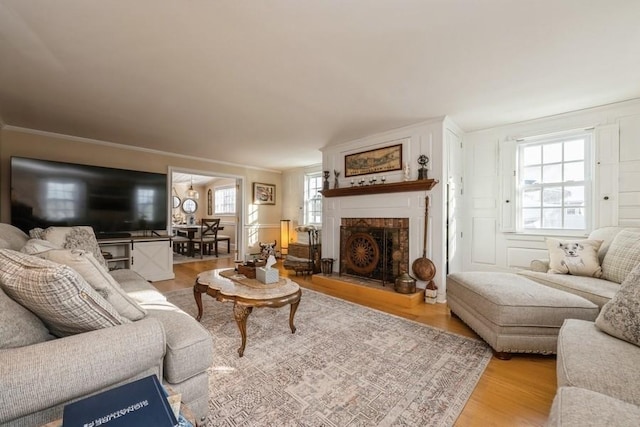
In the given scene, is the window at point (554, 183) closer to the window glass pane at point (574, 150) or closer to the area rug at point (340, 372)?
the window glass pane at point (574, 150)

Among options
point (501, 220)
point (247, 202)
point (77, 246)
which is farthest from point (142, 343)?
point (247, 202)

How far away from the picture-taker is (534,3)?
60.6 inches

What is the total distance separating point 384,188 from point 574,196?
2.29 m

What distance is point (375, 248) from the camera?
12.5ft

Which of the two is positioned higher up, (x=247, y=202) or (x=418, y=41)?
(x=418, y=41)

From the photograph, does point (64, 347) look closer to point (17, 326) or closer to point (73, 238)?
point (17, 326)

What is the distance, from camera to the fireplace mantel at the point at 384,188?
332 cm

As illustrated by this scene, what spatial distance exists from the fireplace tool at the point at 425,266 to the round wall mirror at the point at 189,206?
26.1 feet

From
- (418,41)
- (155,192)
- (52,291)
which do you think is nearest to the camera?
(52,291)

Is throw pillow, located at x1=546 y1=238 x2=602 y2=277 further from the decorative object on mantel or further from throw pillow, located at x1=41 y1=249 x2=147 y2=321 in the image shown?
throw pillow, located at x1=41 y1=249 x2=147 y2=321

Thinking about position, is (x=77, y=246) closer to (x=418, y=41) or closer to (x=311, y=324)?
(x=311, y=324)

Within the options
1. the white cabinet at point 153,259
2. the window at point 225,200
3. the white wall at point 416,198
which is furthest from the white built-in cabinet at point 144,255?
the window at point 225,200

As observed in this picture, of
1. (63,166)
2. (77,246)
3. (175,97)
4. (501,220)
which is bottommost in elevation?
(77,246)

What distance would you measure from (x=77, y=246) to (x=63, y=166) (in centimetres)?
215
